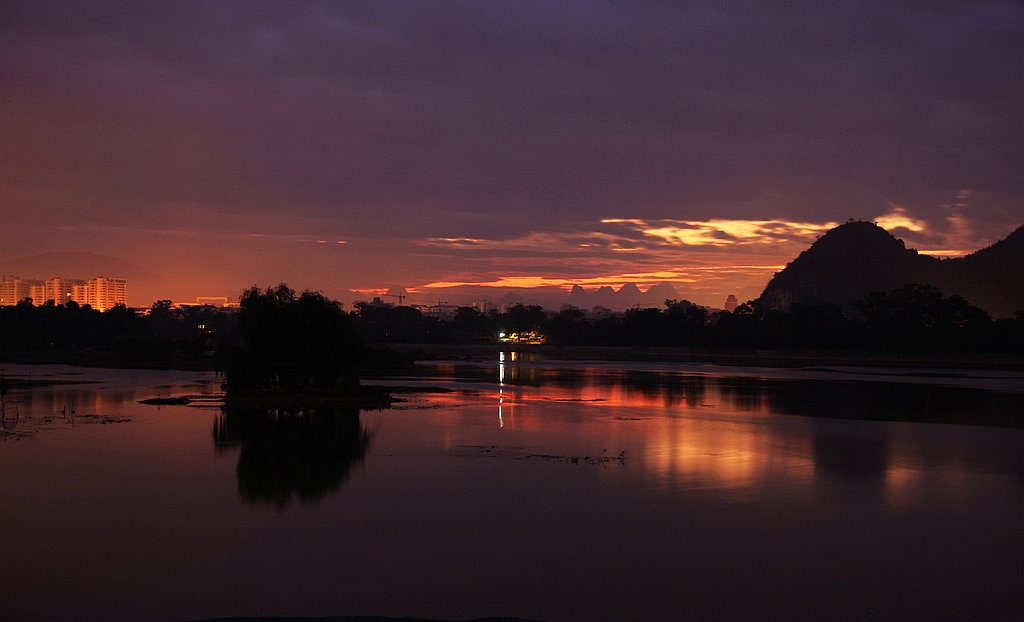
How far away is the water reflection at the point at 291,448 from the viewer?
2080 cm

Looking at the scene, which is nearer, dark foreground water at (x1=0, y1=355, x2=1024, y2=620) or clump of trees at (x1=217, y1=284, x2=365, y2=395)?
dark foreground water at (x1=0, y1=355, x2=1024, y2=620)

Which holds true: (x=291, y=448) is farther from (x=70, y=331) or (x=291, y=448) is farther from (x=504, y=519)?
(x=70, y=331)

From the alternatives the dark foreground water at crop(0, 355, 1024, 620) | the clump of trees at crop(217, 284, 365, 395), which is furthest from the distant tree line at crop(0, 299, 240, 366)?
the dark foreground water at crop(0, 355, 1024, 620)

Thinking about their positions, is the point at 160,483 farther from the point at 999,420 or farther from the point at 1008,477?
the point at 999,420

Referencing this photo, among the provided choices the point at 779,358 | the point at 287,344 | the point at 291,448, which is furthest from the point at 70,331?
the point at 291,448

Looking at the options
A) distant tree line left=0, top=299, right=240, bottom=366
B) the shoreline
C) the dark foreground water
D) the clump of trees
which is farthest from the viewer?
distant tree line left=0, top=299, right=240, bottom=366

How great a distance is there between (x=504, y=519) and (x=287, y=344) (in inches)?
1086

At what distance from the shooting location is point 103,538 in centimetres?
1578

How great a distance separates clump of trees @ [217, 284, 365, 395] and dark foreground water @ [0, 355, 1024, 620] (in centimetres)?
734

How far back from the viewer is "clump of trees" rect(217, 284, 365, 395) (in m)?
42.8

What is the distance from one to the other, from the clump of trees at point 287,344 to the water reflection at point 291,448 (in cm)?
438

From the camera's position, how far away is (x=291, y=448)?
→ 27094 millimetres

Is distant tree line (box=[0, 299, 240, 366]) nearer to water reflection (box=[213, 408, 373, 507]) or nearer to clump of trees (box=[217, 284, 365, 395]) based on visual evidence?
clump of trees (box=[217, 284, 365, 395])

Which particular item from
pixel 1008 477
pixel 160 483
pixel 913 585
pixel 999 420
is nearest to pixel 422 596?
pixel 913 585
